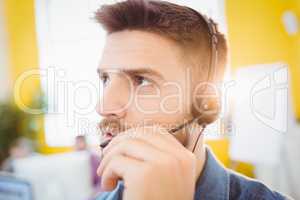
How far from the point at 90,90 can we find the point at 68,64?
2.3 inches

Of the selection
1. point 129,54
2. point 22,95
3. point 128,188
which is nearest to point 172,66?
point 129,54

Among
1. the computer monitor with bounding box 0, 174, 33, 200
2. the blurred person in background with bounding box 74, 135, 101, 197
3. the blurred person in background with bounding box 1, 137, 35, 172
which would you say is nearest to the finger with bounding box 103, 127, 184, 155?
the blurred person in background with bounding box 74, 135, 101, 197

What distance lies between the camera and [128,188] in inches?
15.3

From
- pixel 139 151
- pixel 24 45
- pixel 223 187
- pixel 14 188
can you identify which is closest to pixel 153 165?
pixel 139 151

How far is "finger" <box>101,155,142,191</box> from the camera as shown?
0.39 m

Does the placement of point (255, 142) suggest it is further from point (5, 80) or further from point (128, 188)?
point (5, 80)

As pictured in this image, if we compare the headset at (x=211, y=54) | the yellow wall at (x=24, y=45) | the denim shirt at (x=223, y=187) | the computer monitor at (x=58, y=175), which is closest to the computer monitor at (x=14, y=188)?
the computer monitor at (x=58, y=175)

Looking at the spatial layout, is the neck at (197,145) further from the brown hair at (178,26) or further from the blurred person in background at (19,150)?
the blurred person in background at (19,150)

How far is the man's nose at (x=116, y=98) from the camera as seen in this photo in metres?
0.41

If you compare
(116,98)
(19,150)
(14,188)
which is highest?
(116,98)

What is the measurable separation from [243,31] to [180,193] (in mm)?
219

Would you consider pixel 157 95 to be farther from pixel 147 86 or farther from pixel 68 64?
pixel 68 64

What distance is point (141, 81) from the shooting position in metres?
0.41

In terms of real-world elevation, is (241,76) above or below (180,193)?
above
